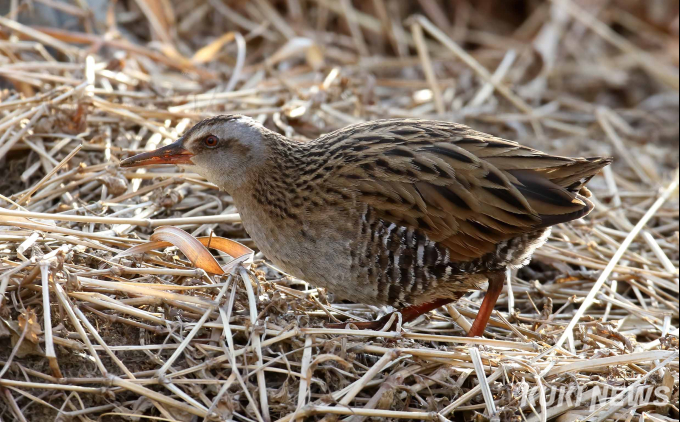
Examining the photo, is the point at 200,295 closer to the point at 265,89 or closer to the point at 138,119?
the point at 138,119

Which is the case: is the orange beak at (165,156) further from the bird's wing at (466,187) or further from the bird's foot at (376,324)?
the bird's foot at (376,324)

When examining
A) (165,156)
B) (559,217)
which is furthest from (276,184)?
(559,217)

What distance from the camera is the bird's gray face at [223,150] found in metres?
4.00

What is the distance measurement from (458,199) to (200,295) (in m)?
1.25

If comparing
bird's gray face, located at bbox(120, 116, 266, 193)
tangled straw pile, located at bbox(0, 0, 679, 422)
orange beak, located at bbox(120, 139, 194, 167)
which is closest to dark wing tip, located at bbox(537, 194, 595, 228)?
Result: tangled straw pile, located at bbox(0, 0, 679, 422)

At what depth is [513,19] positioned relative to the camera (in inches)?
347

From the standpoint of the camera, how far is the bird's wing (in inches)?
147

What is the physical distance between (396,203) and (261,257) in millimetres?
1067

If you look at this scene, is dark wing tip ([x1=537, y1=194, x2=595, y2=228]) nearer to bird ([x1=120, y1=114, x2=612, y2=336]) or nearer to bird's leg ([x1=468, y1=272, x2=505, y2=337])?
bird ([x1=120, y1=114, x2=612, y2=336])

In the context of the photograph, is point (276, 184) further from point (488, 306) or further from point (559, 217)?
point (559, 217)

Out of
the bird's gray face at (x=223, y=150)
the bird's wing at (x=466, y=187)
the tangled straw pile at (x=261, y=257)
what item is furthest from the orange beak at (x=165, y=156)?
the bird's wing at (x=466, y=187)

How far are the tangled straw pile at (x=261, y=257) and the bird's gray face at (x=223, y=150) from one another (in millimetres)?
346

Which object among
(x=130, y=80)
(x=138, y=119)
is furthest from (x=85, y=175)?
(x=130, y=80)

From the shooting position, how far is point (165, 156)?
13.2 ft
